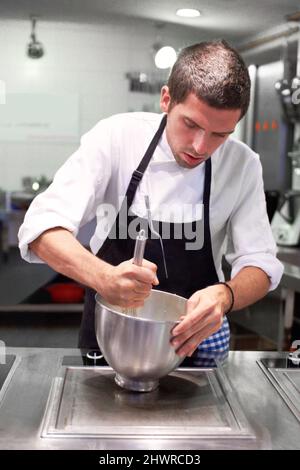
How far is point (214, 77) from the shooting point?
1104 millimetres

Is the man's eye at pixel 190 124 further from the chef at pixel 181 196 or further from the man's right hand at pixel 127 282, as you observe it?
the man's right hand at pixel 127 282

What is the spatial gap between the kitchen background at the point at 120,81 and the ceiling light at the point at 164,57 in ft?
0.10

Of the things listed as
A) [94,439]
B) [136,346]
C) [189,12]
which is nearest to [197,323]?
[136,346]

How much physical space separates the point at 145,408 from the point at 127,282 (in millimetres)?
224

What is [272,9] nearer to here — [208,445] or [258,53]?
[258,53]

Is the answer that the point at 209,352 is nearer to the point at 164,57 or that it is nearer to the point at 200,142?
the point at 200,142

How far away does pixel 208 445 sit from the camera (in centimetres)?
84

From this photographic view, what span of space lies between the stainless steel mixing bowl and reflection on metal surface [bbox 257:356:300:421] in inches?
9.1

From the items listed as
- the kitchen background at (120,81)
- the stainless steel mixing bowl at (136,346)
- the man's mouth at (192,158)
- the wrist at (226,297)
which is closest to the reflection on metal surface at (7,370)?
the stainless steel mixing bowl at (136,346)

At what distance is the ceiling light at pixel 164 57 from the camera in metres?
3.15

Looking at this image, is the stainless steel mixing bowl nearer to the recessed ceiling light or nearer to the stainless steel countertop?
the stainless steel countertop

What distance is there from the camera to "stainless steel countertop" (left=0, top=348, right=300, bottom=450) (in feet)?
2.73

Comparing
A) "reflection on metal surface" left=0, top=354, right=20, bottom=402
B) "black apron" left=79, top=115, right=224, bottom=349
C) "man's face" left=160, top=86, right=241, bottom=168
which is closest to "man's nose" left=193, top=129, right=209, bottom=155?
"man's face" left=160, top=86, right=241, bottom=168

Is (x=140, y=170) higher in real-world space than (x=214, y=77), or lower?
lower
